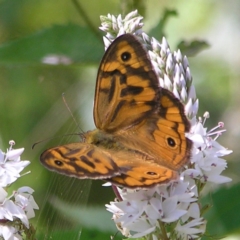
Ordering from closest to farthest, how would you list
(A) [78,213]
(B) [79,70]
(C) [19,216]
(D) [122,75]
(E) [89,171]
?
1. (E) [89,171]
2. (C) [19,216]
3. (D) [122,75]
4. (A) [78,213]
5. (B) [79,70]

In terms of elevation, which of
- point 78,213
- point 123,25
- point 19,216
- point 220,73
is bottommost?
point 78,213

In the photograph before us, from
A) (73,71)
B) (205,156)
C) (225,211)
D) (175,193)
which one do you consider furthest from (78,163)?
(73,71)

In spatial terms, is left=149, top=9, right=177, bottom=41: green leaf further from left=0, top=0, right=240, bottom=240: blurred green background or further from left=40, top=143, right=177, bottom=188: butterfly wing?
left=40, top=143, right=177, bottom=188: butterfly wing

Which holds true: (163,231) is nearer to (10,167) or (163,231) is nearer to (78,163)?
(78,163)

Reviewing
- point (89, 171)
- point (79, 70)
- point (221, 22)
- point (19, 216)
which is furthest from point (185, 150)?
point (221, 22)

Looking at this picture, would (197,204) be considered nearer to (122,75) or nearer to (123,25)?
(122,75)

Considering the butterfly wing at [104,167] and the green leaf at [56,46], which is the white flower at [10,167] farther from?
the green leaf at [56,46]

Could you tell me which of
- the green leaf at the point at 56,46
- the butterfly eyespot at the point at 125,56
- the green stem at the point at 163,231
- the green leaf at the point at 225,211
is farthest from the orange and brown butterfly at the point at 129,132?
the green leaf at the point at 56,46
